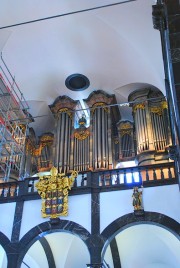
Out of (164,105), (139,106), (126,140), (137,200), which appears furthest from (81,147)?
(137,200)

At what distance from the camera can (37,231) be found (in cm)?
916

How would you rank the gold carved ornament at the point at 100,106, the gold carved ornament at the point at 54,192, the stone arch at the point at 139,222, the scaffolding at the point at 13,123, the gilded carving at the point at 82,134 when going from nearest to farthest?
the stone arch at the point at 139,222 → the gold carved ornament at the point at 54,192 → the scaffolding at the point at 13,123 → the gilded carving at the point at 82,134 → the gold carved ornament at the point at 100,106

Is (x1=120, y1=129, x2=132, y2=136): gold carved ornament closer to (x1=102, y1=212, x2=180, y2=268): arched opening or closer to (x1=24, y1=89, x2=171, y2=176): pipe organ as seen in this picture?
(x1=24, y1=89, x2=171, y2=176): pipe organ

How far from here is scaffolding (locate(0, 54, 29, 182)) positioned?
40.9ft

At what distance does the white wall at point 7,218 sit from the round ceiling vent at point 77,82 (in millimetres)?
6151

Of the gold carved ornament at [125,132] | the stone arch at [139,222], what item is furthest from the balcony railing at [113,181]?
the gold carved ornament at [125,132]

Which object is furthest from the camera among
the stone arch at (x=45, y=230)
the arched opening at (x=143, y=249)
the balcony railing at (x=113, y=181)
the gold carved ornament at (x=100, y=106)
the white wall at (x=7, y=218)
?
the gold carved ornament at (x=100, y=106)

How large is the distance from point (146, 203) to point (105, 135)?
14.8 feet

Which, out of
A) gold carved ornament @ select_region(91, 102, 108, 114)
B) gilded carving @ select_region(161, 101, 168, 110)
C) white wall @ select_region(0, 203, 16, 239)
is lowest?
white wall @ select_region(0, 203, 16, 239)

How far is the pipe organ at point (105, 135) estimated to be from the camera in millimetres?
11984

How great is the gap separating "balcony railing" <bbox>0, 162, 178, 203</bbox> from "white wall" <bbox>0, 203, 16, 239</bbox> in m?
0.18

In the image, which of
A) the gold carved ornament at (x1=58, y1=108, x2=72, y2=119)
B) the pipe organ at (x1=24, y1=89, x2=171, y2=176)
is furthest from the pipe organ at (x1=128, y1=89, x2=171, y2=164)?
the gold carved ornament at (x1=58, y1=108, x2=72, y2=119)

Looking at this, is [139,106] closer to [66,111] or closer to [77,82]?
[77,82]

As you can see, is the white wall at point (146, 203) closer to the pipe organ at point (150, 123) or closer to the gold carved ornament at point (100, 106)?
the pipe organ at point (150, 123)
